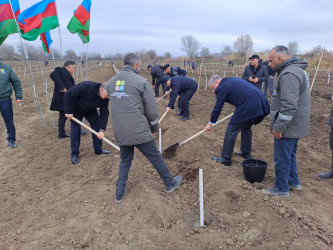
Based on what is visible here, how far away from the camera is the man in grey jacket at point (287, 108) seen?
308cm

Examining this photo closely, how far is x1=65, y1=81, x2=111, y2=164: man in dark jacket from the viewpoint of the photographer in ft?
14.4

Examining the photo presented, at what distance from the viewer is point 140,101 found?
3.17m

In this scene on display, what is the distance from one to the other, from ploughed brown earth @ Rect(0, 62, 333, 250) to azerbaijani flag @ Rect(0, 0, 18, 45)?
8.41 feet

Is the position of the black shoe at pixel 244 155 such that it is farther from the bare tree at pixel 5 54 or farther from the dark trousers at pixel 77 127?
the bare tree at pixel 5 54

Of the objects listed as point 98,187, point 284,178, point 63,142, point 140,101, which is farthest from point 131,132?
point 63,142

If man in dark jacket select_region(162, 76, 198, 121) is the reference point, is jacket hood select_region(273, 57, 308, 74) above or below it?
above

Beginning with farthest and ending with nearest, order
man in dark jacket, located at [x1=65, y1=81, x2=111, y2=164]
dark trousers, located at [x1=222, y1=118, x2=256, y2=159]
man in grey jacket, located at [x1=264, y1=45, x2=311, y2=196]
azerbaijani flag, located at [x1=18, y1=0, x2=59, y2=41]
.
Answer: azerbaijani flag, located at [x1=18, y1=0, x2=59, y2=41], dark trousers, located at [x1=222, y1=118, x2=256, y2=159], man in dark jacket, located at [x1=65, y1=81, x2=111, y2=164], man in grey jacket, located at [x1=264, y1=45, x2=311, y2=196]

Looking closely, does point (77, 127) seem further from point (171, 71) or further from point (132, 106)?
point (171, 71)

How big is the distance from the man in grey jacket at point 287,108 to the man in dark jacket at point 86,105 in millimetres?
2533

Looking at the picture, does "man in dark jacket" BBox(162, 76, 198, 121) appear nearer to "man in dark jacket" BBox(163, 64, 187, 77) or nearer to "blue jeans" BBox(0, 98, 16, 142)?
"man in dark jacket" BBox(163, 64, 187, 77)

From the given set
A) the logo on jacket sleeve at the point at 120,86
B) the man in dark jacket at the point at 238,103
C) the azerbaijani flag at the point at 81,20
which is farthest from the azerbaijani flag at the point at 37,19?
the man in dark jacket at the point at 238,103

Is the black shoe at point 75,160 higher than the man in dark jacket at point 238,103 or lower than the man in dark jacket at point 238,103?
lower

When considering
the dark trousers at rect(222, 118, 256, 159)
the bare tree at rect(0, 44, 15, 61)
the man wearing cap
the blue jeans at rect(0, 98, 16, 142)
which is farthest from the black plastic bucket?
the bare tree at rect(0, 44, 15, 61)

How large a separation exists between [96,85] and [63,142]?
2.40 meters
